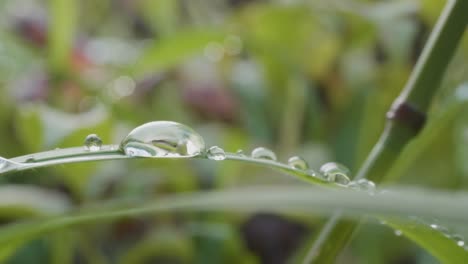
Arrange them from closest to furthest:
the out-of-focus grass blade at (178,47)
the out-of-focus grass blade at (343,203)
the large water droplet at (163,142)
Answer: the out-of-focus grass blade at (343,203) < the large water droplet at (163,142) < the out-of-focus grass blade at (178,47)

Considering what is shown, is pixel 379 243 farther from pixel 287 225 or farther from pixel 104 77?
pixel 104 77

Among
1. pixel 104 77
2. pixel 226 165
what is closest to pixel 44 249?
pixel 226 165

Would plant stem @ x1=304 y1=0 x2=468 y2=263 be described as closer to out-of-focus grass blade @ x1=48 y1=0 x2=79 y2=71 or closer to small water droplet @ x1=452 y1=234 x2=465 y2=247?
small water droplet @ x1=452 y1=234 x2=465 y2=247

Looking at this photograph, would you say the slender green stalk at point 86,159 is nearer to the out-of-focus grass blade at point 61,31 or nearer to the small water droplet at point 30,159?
the small water droplet at point 30,159

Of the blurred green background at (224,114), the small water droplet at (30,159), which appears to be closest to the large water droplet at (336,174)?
the small water droplet at (30,159)

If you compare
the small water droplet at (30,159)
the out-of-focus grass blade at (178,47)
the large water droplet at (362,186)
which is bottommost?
the large water droplet at (362,186)

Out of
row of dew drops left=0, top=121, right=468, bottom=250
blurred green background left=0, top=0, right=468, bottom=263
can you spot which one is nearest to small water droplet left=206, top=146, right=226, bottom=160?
row of dew drops left=0, top=121, right=468, bottom=250

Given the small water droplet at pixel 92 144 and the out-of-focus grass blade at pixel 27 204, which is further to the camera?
the out-of-focus grass blade at pixel 27 204
